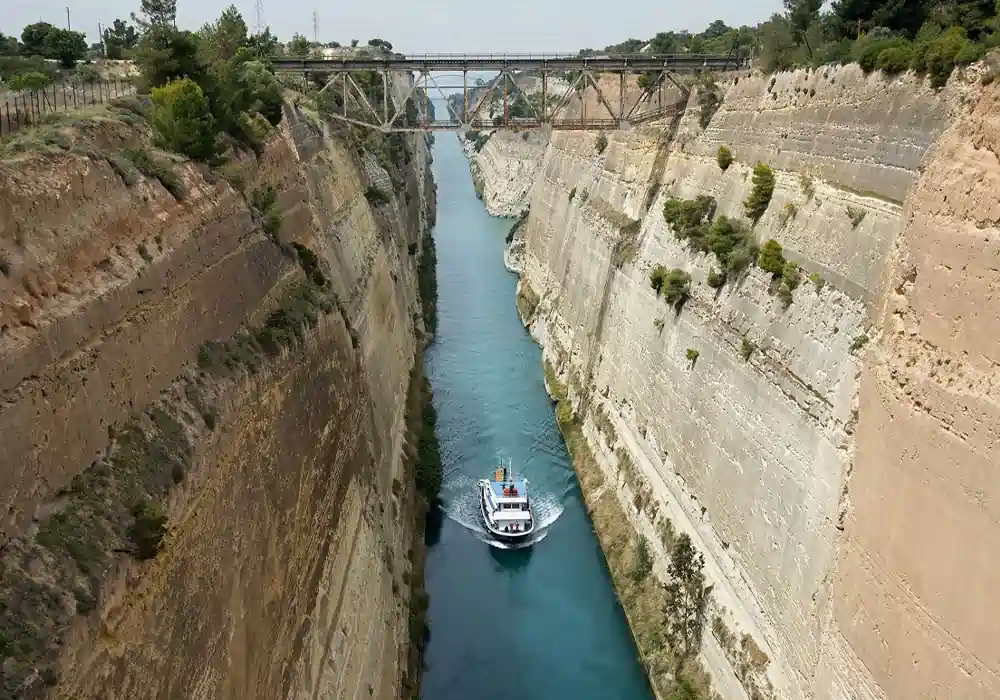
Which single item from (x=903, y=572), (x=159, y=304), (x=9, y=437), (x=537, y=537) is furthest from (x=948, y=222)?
(x=537, y=537)

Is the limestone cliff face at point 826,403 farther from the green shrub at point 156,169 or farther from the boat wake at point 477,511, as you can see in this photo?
the green shrub at point 156,169

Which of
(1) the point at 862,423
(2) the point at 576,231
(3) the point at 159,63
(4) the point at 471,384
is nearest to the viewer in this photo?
(1) the point at 862,423

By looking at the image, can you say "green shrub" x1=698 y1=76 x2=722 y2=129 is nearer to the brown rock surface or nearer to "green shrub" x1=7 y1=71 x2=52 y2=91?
the brown rock surface

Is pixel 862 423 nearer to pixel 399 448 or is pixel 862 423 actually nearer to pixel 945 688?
pixel 945 688

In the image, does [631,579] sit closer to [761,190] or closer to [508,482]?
[508,482]

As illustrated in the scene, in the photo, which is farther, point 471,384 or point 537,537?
point 471,384
